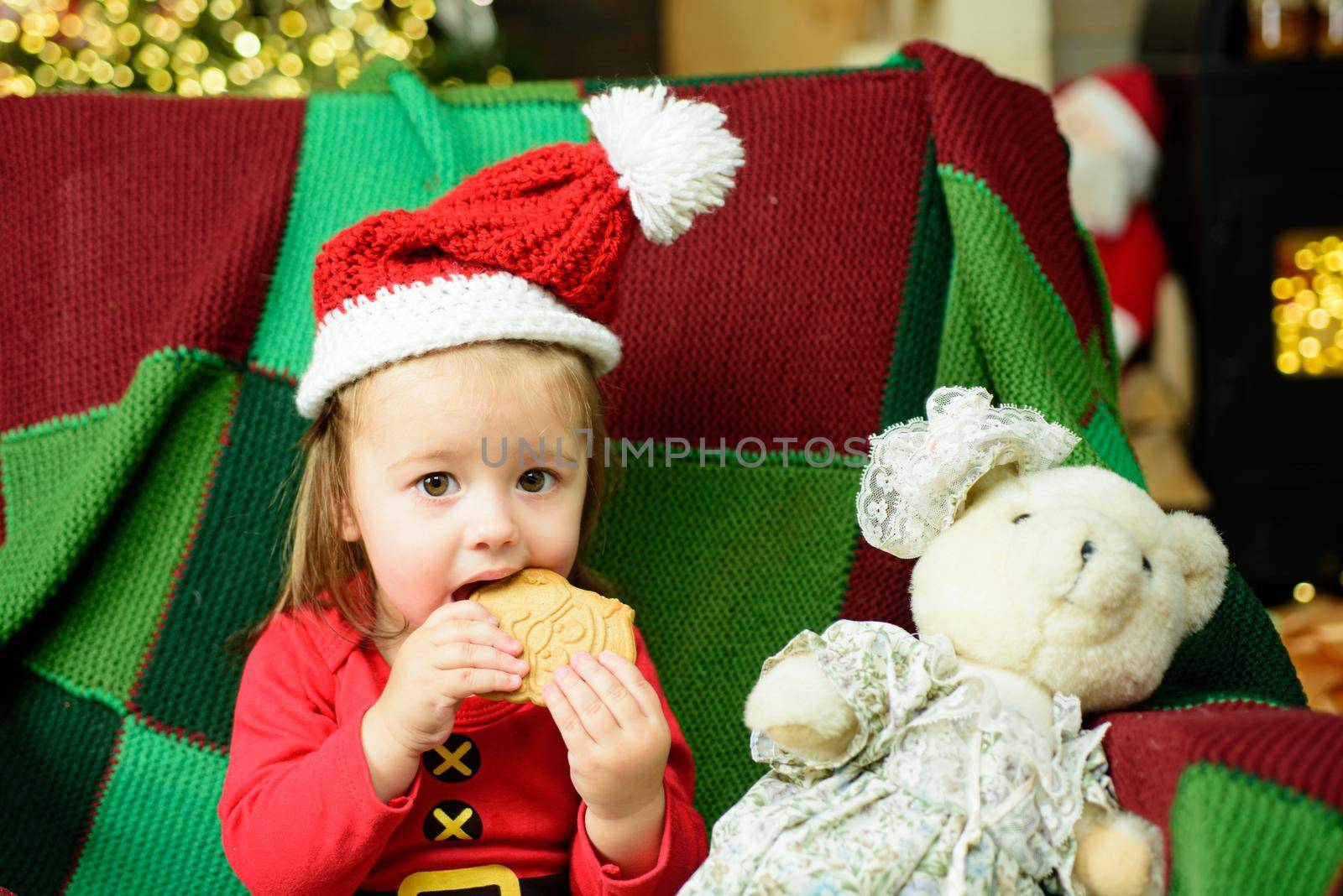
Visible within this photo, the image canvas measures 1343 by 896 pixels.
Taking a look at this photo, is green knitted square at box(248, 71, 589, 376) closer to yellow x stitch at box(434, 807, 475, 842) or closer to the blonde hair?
the blonde hair

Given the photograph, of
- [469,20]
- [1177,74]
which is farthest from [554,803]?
[1177,74]

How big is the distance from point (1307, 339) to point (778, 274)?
1604mm

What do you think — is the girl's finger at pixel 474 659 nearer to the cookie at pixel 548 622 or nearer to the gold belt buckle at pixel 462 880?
the cookie at pixel 548 622

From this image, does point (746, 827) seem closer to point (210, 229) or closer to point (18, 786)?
point (18, 786)

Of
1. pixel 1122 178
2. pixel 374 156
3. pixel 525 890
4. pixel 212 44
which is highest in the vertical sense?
pixel 212 44

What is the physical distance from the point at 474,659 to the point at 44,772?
1.49 ft

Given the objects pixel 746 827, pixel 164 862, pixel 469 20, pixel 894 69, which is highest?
pixel 469 20

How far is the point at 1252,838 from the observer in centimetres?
66

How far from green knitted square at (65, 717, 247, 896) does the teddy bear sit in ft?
1.56

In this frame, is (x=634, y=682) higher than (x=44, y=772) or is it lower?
higher

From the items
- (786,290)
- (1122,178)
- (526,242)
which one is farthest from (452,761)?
(1122,178)

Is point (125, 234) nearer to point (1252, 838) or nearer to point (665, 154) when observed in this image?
point (665, 154)

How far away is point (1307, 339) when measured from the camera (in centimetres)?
229

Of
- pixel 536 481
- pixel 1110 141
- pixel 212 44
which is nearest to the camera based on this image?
pixel 536 481
